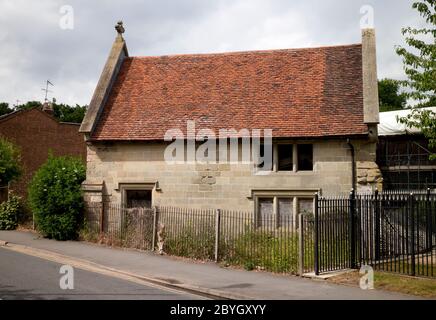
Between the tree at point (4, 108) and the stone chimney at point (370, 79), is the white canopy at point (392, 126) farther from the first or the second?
the tree at point (4, 108)

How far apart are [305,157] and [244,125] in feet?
8.34

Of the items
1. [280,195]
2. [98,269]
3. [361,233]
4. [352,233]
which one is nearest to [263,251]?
[352,233]

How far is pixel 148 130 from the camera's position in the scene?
61.3ft

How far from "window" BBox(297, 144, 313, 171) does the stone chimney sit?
2295 millimetres

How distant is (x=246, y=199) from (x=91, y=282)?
7880mm

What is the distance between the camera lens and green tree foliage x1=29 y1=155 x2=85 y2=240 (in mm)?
18312

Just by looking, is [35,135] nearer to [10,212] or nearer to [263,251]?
[10,212]

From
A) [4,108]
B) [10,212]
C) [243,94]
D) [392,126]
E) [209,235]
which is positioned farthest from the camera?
[4,108]

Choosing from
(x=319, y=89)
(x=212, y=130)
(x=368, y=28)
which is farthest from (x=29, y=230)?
(x=368, y=28)

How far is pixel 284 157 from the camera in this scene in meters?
17.8

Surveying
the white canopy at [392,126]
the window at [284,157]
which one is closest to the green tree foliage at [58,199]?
the window at [284,157]

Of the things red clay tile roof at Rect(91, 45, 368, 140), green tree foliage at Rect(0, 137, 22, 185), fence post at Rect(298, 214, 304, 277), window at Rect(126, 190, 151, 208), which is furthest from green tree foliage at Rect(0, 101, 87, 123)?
fence post at Rect(298, 214, 304, 277)

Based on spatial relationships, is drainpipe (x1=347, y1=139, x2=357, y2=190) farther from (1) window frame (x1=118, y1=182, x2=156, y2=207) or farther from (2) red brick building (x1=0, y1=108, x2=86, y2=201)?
(2) red brick building (x1=0, y1=108, x2=86, y2=201)

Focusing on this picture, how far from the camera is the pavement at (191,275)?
9891 millimetres
